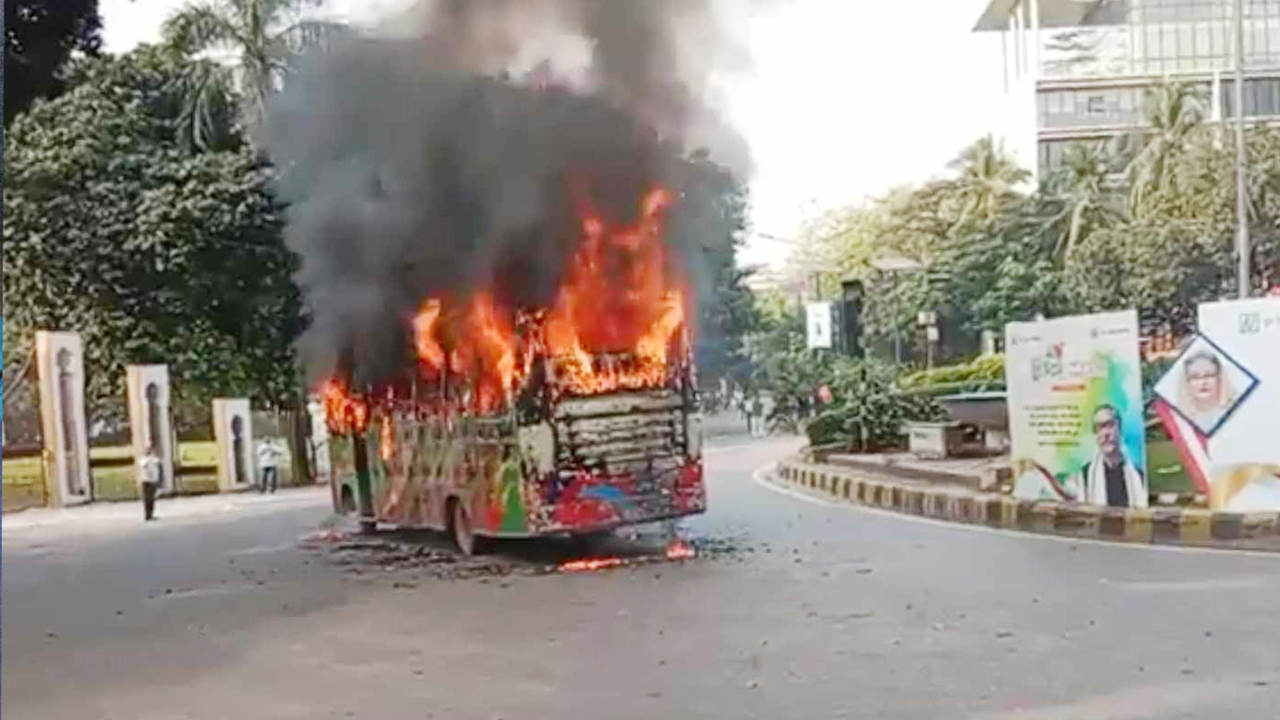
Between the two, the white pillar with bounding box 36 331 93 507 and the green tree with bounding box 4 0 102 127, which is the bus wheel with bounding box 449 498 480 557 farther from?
the green tree with bounding box 4 0 102 127

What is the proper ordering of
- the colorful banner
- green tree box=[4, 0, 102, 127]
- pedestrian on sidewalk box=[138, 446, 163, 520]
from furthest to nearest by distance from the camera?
pedestrian on sidewalk box=[138, 446, 163, 520]
the colorful banner
green tree box=[4, 0, 102, 127]

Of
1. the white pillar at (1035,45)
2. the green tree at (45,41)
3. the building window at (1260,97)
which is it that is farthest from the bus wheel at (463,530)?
the white pillar at (1035,45)

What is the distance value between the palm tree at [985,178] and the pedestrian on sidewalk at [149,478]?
1217 inches

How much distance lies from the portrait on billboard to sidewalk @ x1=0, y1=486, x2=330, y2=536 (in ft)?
27.8

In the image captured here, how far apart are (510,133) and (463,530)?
3424mm

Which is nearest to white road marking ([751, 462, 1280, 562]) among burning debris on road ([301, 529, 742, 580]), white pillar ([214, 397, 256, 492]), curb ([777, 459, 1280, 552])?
curb ([777, 459, 1280, 552])

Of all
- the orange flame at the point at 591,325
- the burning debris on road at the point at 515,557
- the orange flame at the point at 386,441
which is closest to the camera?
the burning debris on road at the point at 515,557

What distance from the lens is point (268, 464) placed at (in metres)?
24.5

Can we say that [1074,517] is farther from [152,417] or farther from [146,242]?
[146,242]

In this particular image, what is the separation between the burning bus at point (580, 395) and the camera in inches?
487

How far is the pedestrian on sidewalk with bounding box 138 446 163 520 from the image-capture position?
16.0m

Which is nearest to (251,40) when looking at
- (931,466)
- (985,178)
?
(931,466)

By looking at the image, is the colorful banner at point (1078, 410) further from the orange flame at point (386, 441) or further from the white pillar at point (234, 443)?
the white pillar at point (234, 443)

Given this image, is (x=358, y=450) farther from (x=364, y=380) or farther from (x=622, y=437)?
(x=622, y=437)
